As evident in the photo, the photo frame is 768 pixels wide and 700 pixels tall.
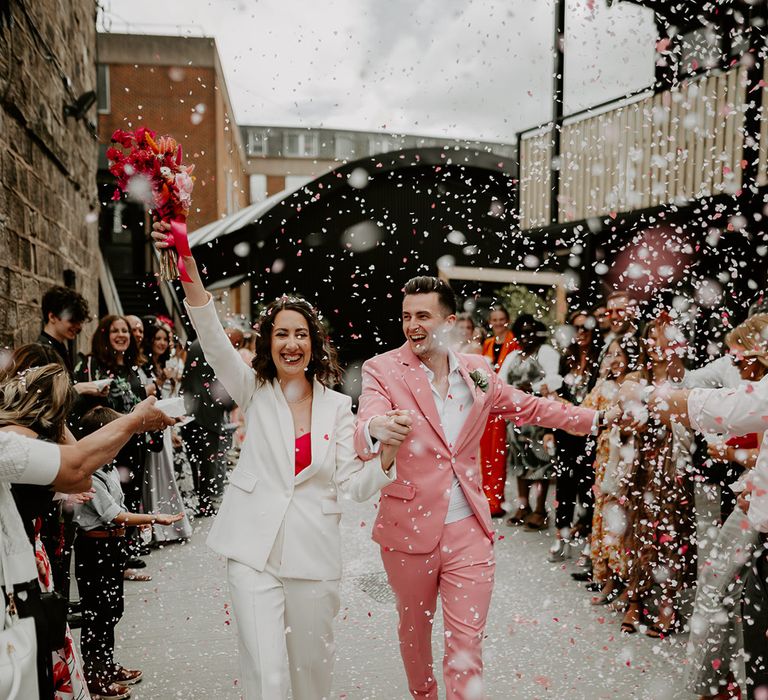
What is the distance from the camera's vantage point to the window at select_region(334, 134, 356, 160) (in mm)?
45719

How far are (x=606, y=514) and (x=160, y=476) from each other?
372 centimetres

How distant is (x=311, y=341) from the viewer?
9.29ft

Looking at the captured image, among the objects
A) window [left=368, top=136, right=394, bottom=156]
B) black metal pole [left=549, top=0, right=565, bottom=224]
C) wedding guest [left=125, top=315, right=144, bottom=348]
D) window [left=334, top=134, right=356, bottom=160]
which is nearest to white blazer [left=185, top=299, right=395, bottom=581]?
wedding guest [left=125, top=315, right=144, bottom=348]

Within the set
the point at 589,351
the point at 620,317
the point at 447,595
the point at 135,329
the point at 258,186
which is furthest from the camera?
the point at 258,186

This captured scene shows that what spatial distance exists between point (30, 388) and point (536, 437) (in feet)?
16.2

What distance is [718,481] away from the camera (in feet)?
16.9

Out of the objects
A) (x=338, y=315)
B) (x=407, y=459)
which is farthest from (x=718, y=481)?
(x=338, y=315)

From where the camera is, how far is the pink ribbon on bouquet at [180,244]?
252 cm

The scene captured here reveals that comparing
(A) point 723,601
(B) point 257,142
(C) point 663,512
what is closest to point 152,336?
(C) point 663,512

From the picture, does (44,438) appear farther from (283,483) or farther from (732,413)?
(732,413)

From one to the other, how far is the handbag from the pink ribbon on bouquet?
1.06 metres

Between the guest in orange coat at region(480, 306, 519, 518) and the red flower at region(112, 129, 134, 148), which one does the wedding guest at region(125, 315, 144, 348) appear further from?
the guest in orange coat at region(480, 306, 519, 518)

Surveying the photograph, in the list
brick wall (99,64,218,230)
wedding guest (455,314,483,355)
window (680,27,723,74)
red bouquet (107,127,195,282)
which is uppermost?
brick wall (99,64,218,230)

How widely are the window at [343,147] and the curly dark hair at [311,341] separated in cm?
4366
